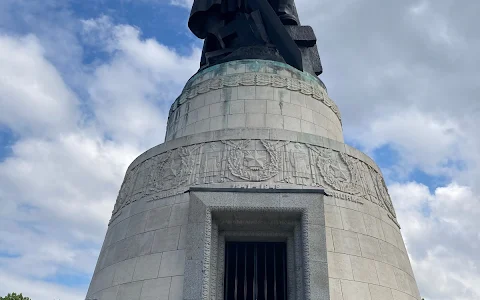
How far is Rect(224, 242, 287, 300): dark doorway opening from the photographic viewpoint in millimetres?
10938

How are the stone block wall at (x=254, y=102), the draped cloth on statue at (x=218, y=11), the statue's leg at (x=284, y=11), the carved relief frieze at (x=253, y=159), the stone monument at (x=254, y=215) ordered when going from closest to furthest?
the stone monument at (x=254, y=215) → the carved relief frieze at (x=253, y=159) → the stone block wall at (x=254, y=102) → the draped cloth on statue at (x=218, y=11) → the statue's leg at (x=284, y=11)

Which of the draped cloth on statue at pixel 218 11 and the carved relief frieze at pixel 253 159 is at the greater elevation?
the draped cloth on statue at pixel 218 11

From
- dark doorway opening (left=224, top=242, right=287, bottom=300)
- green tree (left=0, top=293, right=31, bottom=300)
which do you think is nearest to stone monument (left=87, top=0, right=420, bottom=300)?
dark doorway opening (left=224, top=242, right=287, bottom=300)

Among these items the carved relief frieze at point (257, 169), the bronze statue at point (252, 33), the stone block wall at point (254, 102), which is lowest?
the carved relief frieze at point (257, 169)

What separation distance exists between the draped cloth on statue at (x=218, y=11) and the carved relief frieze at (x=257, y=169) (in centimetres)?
710

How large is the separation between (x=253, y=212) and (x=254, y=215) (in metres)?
0.13

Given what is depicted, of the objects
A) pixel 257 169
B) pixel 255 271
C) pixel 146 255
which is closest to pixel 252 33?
pixel 257 169

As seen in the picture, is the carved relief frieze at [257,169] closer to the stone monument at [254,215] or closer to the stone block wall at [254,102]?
the stone monument at [254,215]

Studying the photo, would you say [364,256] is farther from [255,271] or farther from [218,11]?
[218,11]

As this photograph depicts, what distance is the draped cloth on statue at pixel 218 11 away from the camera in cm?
1733

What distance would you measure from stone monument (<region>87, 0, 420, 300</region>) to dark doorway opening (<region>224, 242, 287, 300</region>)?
3cm

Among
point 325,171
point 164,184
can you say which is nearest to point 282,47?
point 325,171

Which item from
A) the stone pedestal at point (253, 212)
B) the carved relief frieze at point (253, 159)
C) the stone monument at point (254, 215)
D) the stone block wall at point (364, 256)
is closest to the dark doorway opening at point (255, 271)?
the stone monument at point (254, 215)

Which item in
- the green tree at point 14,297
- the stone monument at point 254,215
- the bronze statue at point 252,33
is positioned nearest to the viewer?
the stone monument at point 254,215
